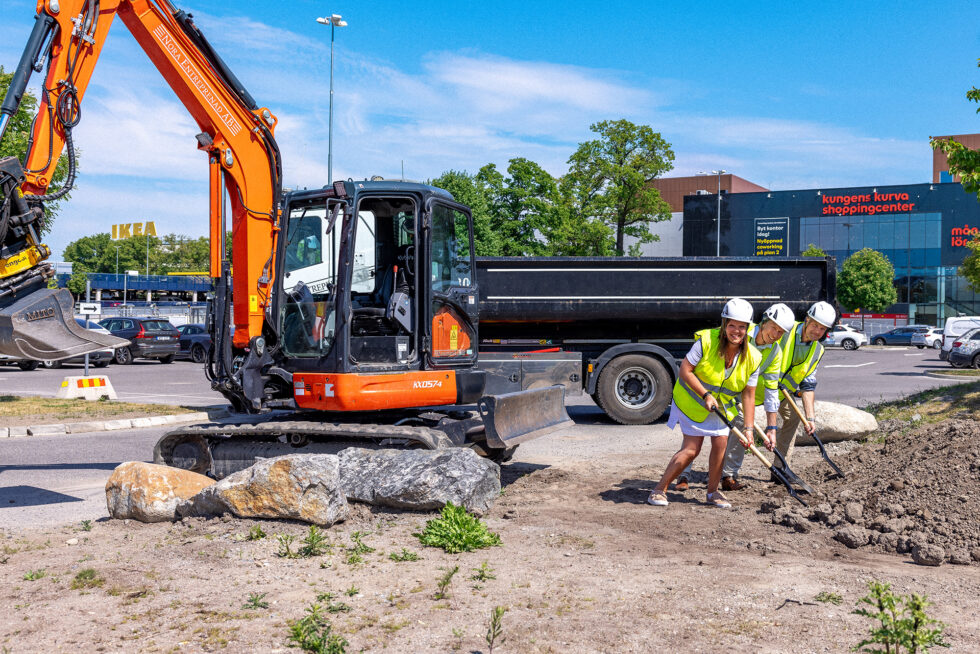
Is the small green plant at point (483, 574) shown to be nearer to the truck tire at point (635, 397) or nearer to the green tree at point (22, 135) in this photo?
the truck tire at point (635, 397)

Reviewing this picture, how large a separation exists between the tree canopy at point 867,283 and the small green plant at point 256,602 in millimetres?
62916

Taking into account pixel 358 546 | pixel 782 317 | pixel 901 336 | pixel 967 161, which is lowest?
pixel 358 546

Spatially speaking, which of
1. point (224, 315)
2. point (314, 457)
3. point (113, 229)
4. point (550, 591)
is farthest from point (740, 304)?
point (113, 229)

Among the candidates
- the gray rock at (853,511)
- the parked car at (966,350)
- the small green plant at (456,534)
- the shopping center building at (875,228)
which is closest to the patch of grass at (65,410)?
the small green plant at (456,534)

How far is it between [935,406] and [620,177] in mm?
31978

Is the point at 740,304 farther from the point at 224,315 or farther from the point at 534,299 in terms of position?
the point at 534,299

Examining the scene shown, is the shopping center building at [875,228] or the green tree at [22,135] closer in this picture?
the green tree at [22,135]

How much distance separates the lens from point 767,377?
771 cm

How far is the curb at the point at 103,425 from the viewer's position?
1206 cm

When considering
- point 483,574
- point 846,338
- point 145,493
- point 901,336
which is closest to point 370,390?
point 145,493

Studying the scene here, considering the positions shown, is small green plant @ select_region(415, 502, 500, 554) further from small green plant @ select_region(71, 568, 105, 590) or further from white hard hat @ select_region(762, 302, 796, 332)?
white hard hat @ select_region(762, 302, 796, 332)

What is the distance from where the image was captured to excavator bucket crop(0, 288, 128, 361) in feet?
21.2

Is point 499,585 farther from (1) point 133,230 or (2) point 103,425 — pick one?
(1) point 133,230

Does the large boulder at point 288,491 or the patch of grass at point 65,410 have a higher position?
the large boulder at point 288,491
